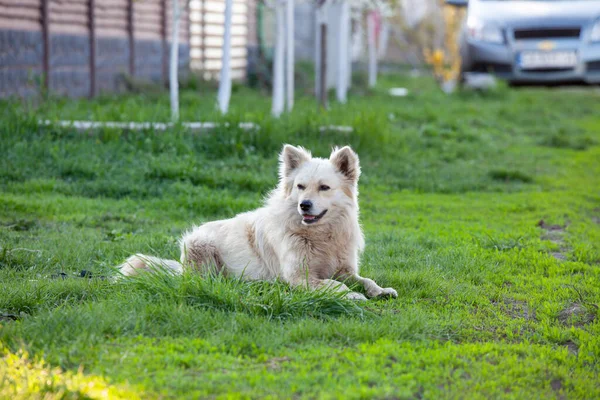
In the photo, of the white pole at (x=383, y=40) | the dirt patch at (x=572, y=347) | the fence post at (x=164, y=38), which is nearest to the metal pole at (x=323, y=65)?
the fence post at (x=164, y=38)

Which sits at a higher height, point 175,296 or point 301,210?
point 301,210

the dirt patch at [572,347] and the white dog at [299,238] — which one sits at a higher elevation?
the white dog at [299,238]

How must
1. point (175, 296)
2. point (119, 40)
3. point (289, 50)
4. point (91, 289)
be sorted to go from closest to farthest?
point (175, 296)
point (91, 289)
point (289, 50)
point (119, 40)

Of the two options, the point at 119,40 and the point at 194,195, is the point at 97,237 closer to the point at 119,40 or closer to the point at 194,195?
the point at 194,195

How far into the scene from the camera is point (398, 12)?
89.2 feet

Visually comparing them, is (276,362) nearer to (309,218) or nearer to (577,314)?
(309,218)

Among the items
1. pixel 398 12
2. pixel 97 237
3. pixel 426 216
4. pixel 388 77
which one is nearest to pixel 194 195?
pixel 97 237

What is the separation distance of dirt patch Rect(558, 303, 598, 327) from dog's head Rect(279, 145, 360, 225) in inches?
63.1

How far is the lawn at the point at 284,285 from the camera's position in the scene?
12.1 feet

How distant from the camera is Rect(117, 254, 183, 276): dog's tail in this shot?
16.6 feet

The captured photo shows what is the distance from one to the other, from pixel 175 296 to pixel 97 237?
2255mm

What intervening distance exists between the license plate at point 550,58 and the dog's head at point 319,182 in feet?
32.1

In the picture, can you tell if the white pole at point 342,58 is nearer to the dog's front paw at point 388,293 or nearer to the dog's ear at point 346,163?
the dog's ear at point 346,163

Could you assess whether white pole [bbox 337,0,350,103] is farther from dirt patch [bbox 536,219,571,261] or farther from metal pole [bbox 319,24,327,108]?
dirt patch [bbox 536,219,571,261]
